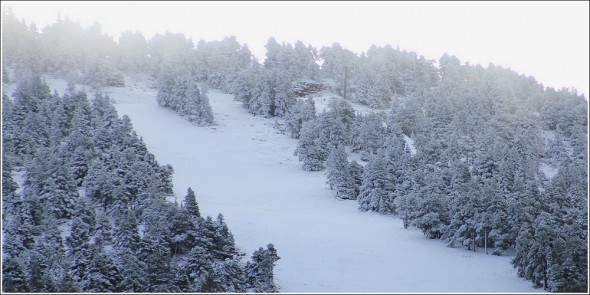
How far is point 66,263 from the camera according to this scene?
3534cm

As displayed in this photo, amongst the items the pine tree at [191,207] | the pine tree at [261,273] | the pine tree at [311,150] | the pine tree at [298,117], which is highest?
the pine tree at [298,117]

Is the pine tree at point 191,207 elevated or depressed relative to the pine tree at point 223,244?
elevated

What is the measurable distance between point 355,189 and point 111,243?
32977mm

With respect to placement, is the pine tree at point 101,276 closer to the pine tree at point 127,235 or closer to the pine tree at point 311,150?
the pine tree at point 127,235

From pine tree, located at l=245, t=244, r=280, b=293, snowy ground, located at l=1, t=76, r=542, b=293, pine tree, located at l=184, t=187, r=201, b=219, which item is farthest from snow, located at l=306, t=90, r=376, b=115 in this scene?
pine tree, located at l=245, t=244, r=280, b=293

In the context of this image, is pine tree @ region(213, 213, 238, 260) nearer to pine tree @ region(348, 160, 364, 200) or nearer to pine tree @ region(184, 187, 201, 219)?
pine tree @ region(184, 187, 201, 219)

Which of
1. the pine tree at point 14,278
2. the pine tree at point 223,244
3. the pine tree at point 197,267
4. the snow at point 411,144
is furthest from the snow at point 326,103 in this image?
the pine tree at point 14,278

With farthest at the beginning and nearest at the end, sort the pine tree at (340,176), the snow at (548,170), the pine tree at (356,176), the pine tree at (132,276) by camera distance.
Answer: the snow at (548,170), the pine tree at (356,176), the pine tree at (340,176), the pine tree at (132,276)

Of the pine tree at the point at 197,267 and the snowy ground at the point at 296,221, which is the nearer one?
the pine tree at the point at 197,267

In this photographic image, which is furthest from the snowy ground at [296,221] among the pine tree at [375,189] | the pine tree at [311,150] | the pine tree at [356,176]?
the pine tree at [356,176]

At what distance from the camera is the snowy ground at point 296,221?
41719 mm

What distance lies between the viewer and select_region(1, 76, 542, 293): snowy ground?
137 feet

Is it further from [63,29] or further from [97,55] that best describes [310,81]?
[63,29]

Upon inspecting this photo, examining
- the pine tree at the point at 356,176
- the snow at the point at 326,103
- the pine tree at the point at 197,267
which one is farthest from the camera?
the snow at the point at 326,103
